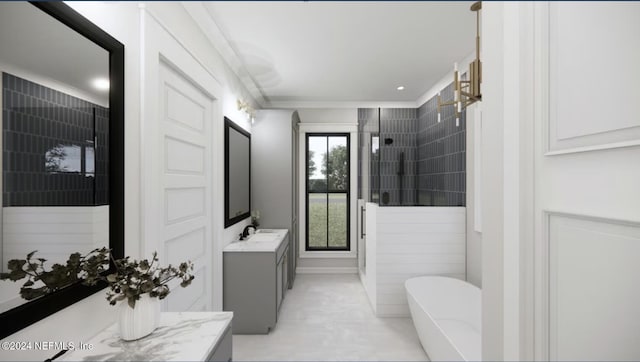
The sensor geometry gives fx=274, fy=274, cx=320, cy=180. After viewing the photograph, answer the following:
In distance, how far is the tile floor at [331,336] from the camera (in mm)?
2174

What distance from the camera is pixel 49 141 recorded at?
33.3 inches

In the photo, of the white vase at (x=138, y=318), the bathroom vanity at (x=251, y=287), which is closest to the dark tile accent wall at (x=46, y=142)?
the white vase at (x=138, y=318)

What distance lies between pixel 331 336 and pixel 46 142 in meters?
2.38

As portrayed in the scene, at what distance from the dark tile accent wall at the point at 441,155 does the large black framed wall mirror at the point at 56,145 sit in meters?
2.63

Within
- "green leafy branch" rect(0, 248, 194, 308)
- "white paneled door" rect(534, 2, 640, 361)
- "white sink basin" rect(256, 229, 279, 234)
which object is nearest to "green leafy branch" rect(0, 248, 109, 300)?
"green leafy branch" rect(0, 248, 194, 308)

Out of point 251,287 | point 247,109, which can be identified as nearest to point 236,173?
point 247,109

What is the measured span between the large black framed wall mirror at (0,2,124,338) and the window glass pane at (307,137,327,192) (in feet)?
10.3

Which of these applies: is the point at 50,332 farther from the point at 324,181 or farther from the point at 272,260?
the point at 324,181

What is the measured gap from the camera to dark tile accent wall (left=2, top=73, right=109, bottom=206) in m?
0.75

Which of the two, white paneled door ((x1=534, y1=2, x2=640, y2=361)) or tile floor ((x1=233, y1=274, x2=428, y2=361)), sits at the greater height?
white paneled door ((x1=534, y1=2, x2=640, y2=361))

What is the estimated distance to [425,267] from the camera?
8.99 ft

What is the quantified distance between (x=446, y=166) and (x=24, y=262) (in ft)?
10.1

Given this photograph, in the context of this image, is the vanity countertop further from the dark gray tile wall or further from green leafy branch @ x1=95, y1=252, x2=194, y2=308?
green leafy branch @ x1=95, y1=252, x2=194, y2=308

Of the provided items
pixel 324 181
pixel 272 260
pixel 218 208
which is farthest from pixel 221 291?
pixel 324 181
